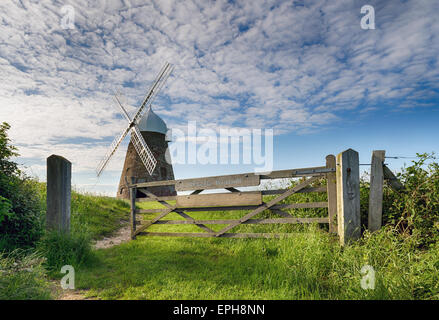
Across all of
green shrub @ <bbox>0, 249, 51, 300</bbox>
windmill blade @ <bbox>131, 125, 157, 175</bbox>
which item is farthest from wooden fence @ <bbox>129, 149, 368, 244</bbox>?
windmill blade @ <bbox>131, 125, 157, 175</bbox>

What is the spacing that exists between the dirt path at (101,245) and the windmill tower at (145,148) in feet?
26.4

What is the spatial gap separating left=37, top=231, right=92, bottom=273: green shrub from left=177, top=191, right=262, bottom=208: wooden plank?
8.24ft

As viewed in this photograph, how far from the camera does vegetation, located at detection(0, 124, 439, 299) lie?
11.2ft

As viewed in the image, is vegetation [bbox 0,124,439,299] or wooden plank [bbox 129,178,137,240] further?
wooden plank [bbox 129,178,137,240]

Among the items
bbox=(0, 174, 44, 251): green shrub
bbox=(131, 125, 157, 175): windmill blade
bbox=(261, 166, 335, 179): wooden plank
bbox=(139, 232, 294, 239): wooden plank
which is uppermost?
bbox=(131, 125, 157, 175): windmill blade

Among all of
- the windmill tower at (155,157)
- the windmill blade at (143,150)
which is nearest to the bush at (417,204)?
the windmill blade at (143,150)

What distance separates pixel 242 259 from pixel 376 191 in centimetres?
315

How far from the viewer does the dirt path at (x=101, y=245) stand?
3843mm

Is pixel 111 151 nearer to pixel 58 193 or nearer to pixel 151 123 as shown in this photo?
pixel 151 123

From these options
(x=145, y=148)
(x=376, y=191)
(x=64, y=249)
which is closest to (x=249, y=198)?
(x=376, y=191)

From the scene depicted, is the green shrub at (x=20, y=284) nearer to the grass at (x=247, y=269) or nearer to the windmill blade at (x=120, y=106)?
the grass at (x=247, y=269)

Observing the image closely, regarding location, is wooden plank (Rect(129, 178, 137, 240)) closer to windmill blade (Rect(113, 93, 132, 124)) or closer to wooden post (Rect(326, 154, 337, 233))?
wooden post (Rect(326, 154, 337, 233))

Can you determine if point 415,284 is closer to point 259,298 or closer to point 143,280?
point 259,298
